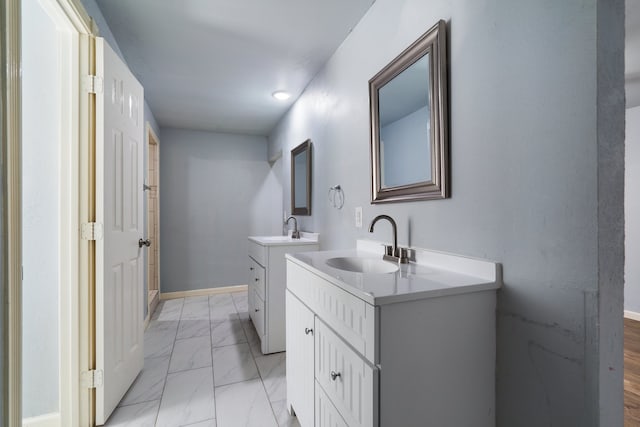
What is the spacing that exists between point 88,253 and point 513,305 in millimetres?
1848

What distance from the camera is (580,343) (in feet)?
2.50

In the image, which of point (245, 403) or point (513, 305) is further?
point (245, 403)

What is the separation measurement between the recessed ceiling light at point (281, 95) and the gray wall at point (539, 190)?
1.72 meters

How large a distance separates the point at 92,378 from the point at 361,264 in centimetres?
147

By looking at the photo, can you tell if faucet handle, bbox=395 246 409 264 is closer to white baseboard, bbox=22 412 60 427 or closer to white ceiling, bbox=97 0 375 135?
white ceiling, bbox=97 0 375 135

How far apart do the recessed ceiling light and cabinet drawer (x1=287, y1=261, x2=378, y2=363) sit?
2.00 metres

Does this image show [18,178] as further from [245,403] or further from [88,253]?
[245,403]

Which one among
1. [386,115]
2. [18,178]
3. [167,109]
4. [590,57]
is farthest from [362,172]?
[167,109]

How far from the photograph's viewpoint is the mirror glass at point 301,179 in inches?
103

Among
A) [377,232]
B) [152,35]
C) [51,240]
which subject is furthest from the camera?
[152,35]

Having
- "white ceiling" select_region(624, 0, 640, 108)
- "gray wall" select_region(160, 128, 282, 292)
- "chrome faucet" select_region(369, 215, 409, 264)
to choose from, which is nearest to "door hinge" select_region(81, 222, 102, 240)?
"chrome faucet" select_region(369, 215, 409, 264)

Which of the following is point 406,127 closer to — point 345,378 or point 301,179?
point 345,378

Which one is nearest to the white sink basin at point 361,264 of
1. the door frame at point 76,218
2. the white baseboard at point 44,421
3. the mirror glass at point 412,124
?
the mirror glass at point 412,124

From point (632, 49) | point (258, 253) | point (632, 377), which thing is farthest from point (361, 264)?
point (632, 49)
